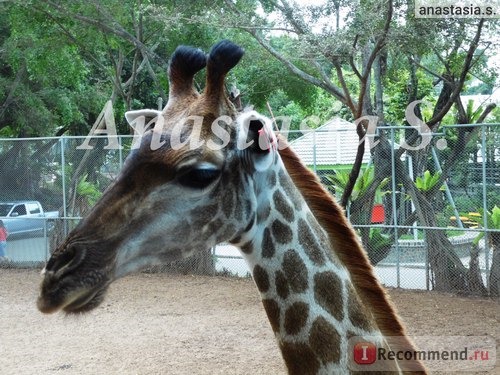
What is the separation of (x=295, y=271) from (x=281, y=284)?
2.7 inches

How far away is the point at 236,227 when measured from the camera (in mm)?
2363

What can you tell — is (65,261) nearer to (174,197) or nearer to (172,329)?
(174,197)

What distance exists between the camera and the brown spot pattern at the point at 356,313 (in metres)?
2.42

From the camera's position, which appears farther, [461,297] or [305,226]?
[461,297]

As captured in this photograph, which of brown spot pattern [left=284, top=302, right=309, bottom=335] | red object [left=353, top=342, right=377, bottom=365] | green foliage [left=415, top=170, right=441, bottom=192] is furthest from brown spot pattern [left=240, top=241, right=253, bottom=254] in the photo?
green foliage [left=415, top=170, right=441, bottom=192]

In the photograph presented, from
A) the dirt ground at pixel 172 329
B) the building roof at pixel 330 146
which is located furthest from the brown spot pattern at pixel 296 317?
the building roof at pixel 330 146

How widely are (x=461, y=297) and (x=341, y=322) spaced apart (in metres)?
8.64

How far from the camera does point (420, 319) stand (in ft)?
29.7

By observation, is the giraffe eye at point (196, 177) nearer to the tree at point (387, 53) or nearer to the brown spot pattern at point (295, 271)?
the brown spot pattern at point (295, 271)

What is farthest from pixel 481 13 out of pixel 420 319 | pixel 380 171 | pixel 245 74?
pixel 245 74

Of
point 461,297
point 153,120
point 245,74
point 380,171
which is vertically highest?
point 245,74

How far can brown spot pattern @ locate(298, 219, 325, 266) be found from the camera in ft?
8.03

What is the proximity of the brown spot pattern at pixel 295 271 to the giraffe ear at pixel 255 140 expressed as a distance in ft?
1.09

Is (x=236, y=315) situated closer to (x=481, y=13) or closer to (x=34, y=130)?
(x=481, y=13)
